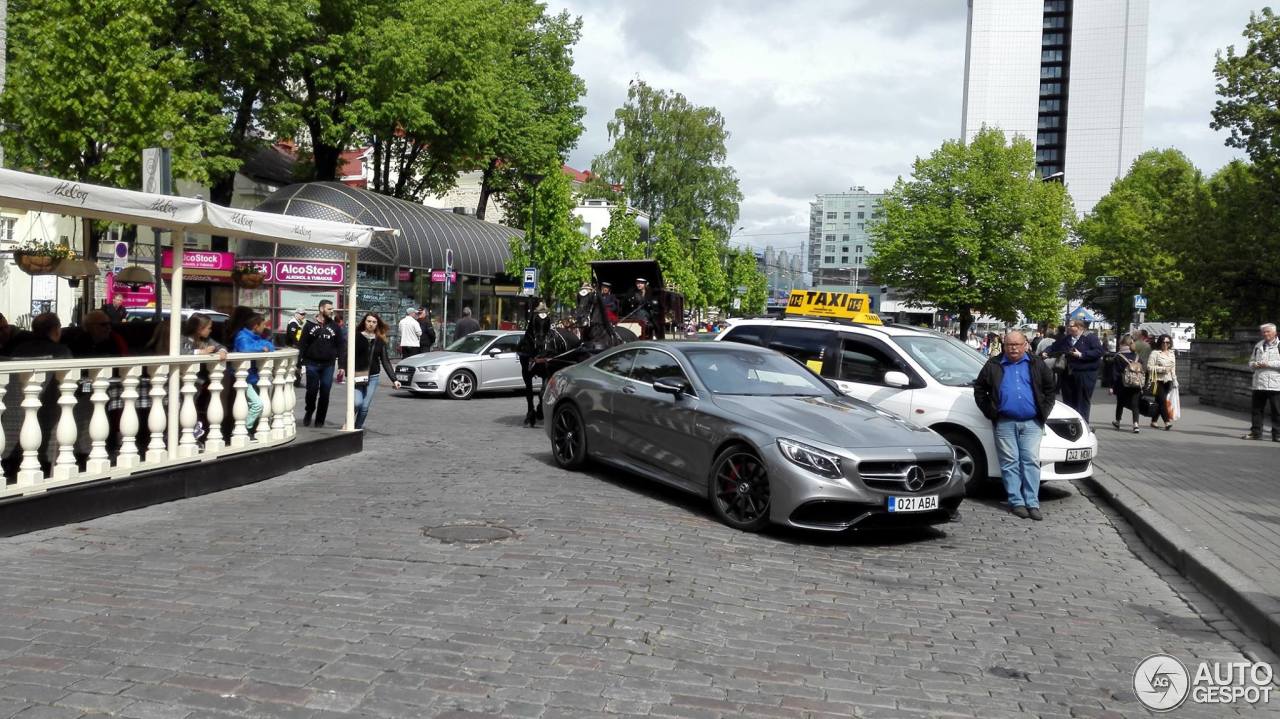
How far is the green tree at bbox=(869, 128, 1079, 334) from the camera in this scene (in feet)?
170

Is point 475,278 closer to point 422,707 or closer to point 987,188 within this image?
point 987,188

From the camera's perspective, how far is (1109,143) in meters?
106

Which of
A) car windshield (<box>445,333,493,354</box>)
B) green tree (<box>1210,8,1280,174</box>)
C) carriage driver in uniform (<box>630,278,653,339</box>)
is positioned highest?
green tree (<box>1210,8,1280,174</box>)

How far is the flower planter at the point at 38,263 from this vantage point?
35.3 feet

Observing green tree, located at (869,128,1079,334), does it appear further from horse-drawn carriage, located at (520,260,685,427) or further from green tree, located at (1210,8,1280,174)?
horse-drawn carriage, located at (520,260,685,427)

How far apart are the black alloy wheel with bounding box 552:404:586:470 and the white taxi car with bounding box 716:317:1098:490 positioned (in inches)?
107

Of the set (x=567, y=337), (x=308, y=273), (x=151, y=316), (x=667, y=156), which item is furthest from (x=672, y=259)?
(x=151, y=316)

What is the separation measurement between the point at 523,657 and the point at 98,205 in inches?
203

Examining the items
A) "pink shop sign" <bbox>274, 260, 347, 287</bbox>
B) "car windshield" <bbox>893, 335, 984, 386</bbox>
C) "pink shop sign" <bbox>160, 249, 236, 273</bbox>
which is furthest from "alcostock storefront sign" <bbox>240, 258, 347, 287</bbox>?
"car windshield" <bbox>893, 335, 984, 386</bbox>

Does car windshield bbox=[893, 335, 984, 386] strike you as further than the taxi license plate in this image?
Yes

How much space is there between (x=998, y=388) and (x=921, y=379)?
1.27 meters

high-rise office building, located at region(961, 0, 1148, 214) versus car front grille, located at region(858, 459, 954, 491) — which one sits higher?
high-rise office building, located at region(961, 0, 1148, 214)

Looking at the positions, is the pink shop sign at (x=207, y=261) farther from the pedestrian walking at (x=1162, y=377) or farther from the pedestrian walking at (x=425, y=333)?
the pedestrian walking at (x=1162, y=377)

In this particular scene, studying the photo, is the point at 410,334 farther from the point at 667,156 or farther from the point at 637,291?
the point at 667,156
